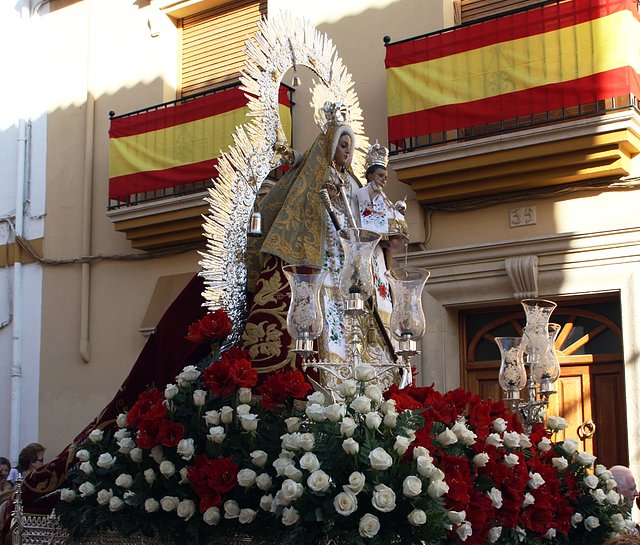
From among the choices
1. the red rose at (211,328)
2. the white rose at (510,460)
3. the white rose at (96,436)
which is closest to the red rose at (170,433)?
the red rose at (211,328)

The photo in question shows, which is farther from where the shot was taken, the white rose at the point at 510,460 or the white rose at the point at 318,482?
the white rose at the point at 510,460

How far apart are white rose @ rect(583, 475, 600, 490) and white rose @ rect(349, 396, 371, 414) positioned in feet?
3.63

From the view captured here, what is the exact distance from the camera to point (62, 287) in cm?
898

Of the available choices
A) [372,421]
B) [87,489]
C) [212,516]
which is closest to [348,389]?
[372,421]

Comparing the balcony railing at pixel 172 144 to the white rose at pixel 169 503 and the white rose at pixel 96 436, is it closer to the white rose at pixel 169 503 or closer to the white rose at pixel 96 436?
the white rose at pixel 96 436

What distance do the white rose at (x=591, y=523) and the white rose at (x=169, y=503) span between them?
135 centimetres

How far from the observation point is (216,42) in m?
8.56

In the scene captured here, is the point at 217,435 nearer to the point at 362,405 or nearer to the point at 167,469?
the point at 167,469

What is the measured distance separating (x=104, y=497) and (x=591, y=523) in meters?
1.58

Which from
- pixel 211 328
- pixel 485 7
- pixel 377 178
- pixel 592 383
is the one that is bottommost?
pixel 592 383

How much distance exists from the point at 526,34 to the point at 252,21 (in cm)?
267

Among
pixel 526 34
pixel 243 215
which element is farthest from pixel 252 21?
pixel 243 215

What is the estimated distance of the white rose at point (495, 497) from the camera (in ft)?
9.73

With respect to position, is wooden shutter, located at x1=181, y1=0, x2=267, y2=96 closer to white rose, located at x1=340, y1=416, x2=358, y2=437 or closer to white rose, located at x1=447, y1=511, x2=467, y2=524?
white rose, located at x1=340, y1=416, x2=358, y2=437
